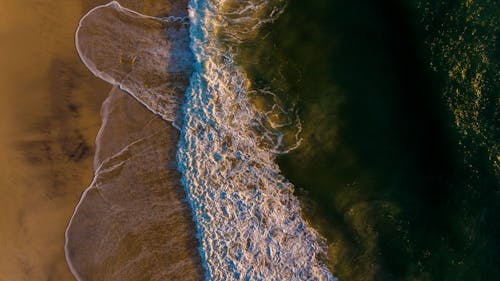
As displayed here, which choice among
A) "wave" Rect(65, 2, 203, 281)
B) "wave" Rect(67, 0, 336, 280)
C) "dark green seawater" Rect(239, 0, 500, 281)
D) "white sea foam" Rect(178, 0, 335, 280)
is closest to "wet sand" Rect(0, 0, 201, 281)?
"wave" Rect(65, 2, 203, 281)

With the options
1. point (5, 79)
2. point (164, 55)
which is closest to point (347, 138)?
point (164, 55)

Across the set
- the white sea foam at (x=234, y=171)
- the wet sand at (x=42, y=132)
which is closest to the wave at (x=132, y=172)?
the wet sand at (x=42, y=132)

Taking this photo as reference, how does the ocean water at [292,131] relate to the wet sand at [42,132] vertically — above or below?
above

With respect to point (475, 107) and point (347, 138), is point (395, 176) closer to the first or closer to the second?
point (347, 138)

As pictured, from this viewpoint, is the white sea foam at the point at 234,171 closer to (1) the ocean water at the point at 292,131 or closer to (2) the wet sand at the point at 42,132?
(1) the ocean water at the point at 292,131

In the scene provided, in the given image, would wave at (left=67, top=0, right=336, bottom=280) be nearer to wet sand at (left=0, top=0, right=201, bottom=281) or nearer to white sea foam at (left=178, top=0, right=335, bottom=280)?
Answer: white sea foam at (left=178, top=0, right=335, bottom=280)
